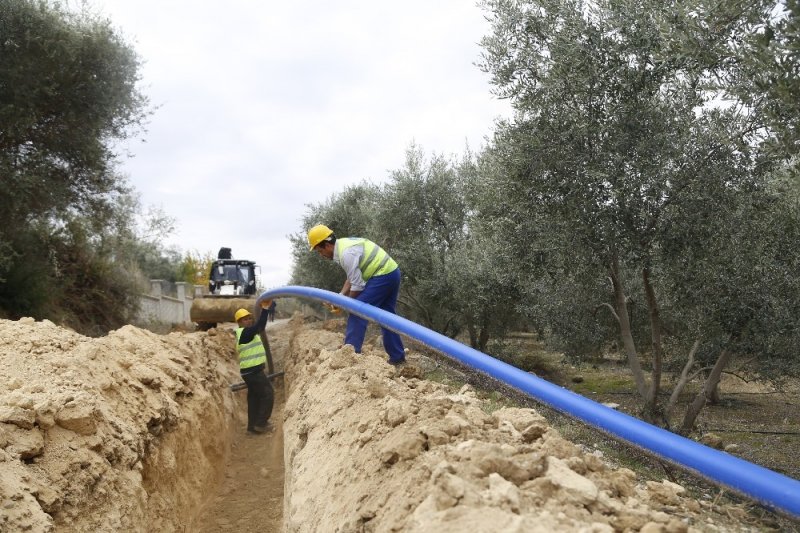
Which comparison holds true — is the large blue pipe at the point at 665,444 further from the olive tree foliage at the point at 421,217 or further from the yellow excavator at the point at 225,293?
the yellow excavator at the point at 225,293

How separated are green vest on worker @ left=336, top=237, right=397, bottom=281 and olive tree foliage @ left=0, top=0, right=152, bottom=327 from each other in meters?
10.1

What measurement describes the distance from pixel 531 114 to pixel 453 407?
6.29m

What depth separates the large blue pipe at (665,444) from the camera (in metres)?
2.37

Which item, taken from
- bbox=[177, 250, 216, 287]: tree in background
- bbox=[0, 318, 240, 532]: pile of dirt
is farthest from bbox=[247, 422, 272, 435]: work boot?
bbox=[177, 250, 216, 287]: tree in background

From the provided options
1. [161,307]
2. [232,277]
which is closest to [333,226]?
[232,277]

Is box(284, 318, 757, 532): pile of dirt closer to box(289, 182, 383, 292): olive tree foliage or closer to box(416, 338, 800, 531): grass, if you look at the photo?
box(416, 338, 800, 531): grass

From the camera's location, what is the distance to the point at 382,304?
25.2 feet

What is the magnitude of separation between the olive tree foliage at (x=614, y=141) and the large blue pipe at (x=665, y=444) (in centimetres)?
440

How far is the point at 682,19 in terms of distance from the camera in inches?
243

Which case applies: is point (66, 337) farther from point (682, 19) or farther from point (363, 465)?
point (682, 19)

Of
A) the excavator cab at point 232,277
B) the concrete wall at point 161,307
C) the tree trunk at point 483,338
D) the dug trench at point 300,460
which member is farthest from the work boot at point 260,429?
the concrete wall at point 161,307

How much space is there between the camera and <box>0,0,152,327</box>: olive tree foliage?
1369cm

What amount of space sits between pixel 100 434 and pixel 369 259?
357 centimetres

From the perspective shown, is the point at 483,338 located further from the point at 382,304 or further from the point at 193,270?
the point at 193,270
